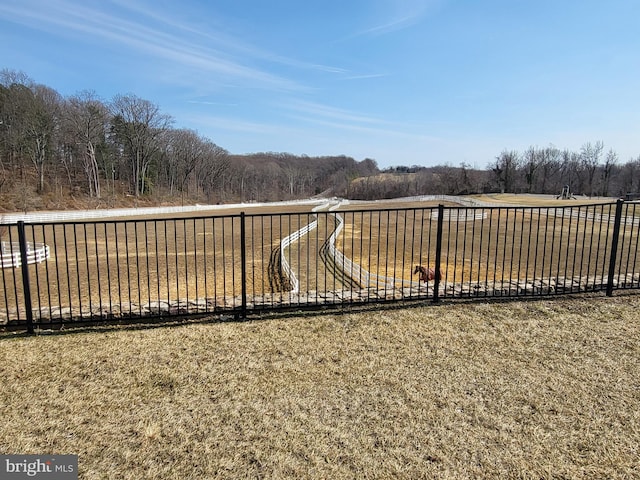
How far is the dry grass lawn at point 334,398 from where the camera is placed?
2357mm

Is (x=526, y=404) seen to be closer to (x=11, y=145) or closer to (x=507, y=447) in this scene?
(x=507, y=447)

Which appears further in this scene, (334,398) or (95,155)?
(95,155)

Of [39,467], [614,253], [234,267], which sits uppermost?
[614,253]

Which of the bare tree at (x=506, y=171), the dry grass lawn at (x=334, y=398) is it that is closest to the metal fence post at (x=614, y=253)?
the dry grass lawn at (x=334, y=398)

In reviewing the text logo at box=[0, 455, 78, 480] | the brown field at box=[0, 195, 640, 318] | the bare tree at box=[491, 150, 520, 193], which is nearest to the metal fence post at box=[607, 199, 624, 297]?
the brown field at box=[0, 195, 640, 318]

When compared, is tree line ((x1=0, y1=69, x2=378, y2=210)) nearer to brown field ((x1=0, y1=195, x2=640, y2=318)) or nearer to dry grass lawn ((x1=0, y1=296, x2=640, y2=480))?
brown field ((x1=0, y1=195, x2=640, y2=318))

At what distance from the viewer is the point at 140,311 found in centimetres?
486

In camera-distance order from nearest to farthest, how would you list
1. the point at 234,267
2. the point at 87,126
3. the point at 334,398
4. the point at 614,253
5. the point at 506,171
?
the point at 334,398 < the point at 614,253 < the point at 234,267 < the point at 87,126 < the point at 506,171

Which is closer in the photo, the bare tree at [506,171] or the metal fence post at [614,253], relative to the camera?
the metal fence post at [614,253]

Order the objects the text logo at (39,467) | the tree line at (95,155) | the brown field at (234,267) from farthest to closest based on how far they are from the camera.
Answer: the tree line at (95,155)
the brown field at (234,267)
the text logo at (39,467)

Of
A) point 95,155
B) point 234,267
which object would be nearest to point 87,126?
point 95,155

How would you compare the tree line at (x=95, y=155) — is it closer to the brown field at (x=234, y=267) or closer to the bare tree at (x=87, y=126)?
the bare tree at (x=87, y=126)

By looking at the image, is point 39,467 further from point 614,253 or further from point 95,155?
point 95,155

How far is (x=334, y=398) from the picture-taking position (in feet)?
9.96
